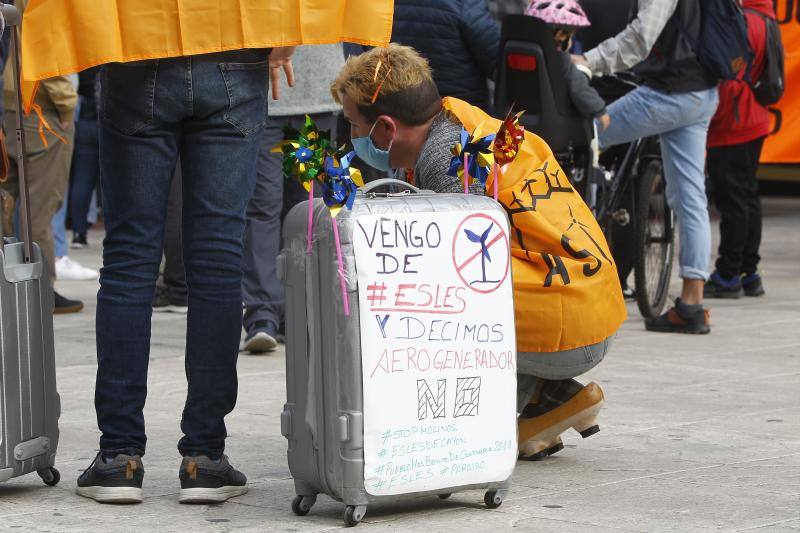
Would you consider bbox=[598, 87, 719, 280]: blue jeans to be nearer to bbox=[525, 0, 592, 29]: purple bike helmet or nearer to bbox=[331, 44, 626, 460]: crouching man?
bbox=[525, 0, 592, 29]: purple bike helmet

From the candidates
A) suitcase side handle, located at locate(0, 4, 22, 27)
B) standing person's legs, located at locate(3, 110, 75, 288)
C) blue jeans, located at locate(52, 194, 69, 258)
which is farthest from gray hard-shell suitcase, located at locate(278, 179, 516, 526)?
blue jeans, located at locate(52, 194, 69, 258)

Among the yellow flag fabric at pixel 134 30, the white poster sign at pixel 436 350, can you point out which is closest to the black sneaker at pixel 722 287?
the white poster sign at pixel 436 350

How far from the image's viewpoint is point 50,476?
4.07 meters

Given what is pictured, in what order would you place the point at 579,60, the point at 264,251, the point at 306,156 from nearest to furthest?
1. the point at 306,156
2. the point at 264,251
3. the point at 579,60

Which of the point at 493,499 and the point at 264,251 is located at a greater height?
the point at 493,499

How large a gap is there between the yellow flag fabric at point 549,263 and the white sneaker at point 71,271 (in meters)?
6.40

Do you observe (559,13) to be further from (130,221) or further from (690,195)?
(130,221)

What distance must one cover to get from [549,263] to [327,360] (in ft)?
2.68

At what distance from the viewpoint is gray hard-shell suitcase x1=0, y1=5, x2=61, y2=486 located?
388cm

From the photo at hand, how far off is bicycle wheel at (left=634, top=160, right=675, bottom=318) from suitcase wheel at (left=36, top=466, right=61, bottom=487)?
4030mm

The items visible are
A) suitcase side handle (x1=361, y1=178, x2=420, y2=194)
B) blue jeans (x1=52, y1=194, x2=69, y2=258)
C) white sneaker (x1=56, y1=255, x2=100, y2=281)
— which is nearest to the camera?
suitcase side handle (x1=361, y1=178, x2=420, y2=194)

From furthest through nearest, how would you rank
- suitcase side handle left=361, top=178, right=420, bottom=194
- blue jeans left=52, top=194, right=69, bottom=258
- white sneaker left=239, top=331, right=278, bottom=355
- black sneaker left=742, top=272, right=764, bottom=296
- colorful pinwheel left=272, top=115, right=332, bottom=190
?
blue jeans left=52, top=194, right=69, bottom=258, black sneaker left=742, top=272, right=764, bottom=296, white sneaker left=239, top=331, right=278, bottom=355, suitcase side handle left=361, top=178, right=420, bottom=194, colorful pinwheel left=272, top=115, right=332, bottom=190

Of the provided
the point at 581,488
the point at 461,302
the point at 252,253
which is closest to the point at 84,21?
the point at 461,302

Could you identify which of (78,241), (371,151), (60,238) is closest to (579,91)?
(371,151)
